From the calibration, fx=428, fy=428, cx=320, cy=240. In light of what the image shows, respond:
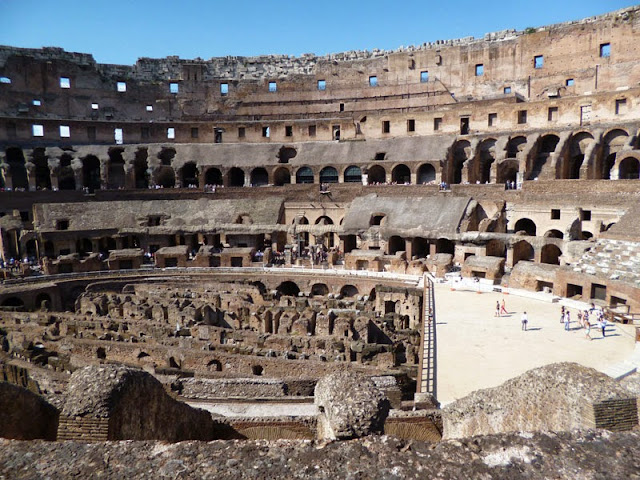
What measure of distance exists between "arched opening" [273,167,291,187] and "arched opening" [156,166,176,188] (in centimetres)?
979

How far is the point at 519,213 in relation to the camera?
2947cm

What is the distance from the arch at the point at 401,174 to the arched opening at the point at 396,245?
9.78 meters

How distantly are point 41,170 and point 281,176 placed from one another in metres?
22.3

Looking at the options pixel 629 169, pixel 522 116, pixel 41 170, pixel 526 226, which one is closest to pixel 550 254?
pixel 526 226

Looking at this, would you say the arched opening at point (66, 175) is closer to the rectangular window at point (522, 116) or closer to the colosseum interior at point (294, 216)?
the colosseum interior at point (294, 216)

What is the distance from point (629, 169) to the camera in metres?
29.5

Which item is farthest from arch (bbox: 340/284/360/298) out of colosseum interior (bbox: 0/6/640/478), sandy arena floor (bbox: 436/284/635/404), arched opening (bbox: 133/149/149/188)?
arched opening (bbox: 133/149/149/188)

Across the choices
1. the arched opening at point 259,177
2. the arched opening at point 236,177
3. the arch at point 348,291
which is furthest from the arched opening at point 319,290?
the arched opening at point 236,177

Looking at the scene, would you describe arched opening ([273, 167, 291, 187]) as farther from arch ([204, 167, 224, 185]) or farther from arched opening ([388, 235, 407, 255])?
arched opening ([388, 235, 407, 255])

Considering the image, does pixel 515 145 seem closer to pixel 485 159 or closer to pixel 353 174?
pixel 485 159

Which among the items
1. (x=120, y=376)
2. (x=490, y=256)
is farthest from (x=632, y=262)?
(x=120, y=376)

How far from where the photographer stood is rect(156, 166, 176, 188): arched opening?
40438mm

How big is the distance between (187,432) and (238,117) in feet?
135

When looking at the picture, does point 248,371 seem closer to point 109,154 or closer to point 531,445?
point 531,445
